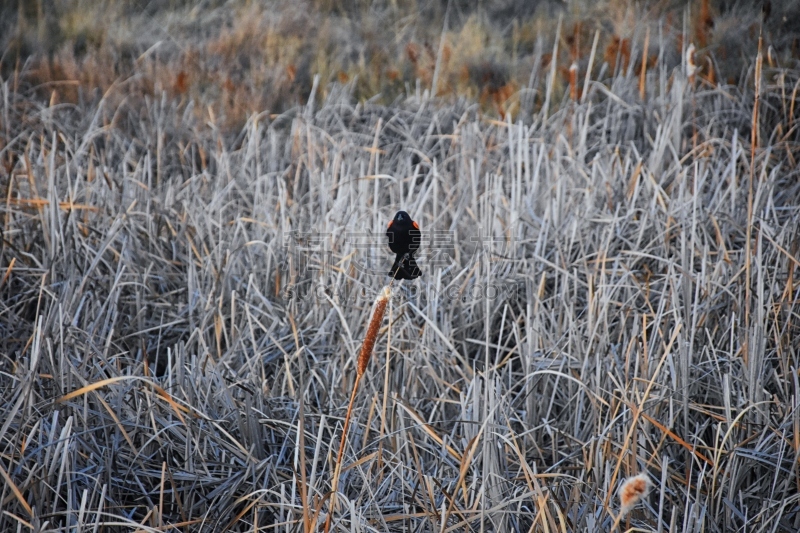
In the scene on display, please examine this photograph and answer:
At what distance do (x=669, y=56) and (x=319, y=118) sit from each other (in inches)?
88.3

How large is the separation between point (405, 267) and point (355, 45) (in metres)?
3.79

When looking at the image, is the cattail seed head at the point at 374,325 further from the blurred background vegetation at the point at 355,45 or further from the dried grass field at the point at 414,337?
the blurred background vegetation at the point at 355,45

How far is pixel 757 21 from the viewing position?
4254 millimetres

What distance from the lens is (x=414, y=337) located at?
2148mm

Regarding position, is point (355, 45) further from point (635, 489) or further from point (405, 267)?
point (635, 489)

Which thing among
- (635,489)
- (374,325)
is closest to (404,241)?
(374,325)

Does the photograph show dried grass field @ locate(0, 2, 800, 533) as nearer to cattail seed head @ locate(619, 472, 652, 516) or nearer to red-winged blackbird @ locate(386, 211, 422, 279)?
red-winged blackbird @ locate(386, 211, 422, 279)

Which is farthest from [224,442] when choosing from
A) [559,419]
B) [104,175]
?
[104,175]

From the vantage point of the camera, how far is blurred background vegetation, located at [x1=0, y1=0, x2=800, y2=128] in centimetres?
418

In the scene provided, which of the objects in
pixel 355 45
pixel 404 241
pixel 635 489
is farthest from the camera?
pixel 355 45

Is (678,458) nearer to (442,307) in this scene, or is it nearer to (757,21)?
(442,307)

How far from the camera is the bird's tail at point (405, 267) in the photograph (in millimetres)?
1236

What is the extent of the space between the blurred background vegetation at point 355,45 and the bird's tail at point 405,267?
2.91m

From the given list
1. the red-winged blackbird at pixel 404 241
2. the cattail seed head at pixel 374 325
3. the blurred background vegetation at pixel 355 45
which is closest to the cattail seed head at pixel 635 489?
the cattail seed head at pixel 374 325
